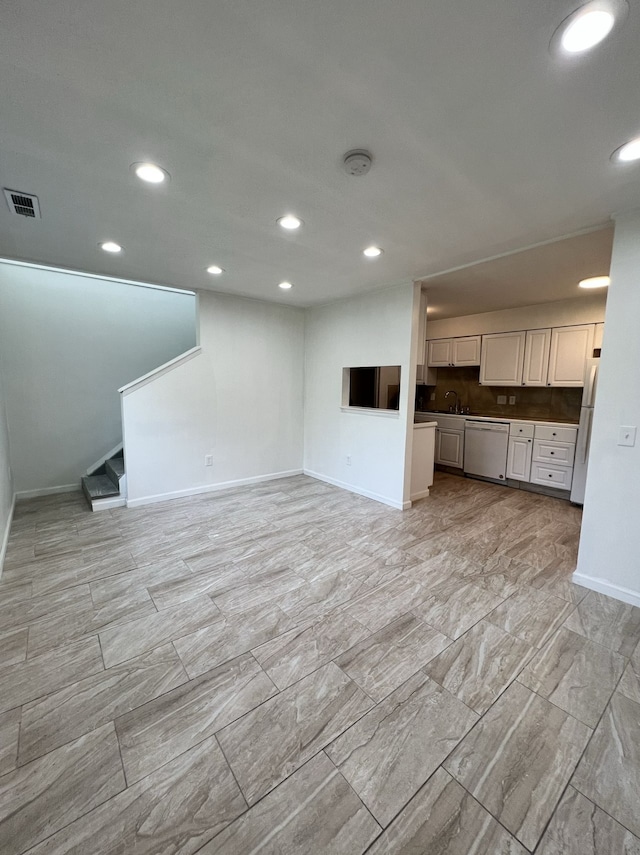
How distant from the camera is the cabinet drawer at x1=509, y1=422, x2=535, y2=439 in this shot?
14.5ft

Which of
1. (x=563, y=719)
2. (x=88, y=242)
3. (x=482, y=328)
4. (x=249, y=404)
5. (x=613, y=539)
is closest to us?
(x=563, y=719)

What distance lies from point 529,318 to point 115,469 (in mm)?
5820

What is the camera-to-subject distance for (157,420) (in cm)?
388

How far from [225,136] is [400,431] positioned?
9.83ft

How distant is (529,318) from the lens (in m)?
4.55

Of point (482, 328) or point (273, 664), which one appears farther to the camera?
point (482, 328)

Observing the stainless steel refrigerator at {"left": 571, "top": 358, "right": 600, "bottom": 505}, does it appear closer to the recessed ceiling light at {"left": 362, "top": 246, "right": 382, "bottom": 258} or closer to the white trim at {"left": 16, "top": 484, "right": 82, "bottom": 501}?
the recessed ceiling light at {"left": 362, "top": 246, "right": 382, "bottom": 258}

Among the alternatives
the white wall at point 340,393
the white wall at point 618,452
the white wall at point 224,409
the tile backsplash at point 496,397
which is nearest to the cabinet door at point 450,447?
the tile backsplash at point 496,397

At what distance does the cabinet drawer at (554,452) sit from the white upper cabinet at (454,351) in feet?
5.04

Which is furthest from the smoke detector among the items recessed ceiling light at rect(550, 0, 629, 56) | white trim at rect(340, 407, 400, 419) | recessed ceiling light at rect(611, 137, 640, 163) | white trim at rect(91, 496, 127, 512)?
white trim at rect(91, 496, 127, 512)

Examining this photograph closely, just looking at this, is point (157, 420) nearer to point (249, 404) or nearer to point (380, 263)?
point (249, 404)

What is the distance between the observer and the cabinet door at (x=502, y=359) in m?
4.67

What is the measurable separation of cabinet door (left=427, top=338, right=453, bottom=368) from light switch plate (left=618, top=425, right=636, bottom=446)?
3.40 metres

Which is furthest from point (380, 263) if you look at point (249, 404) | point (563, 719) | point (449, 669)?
point (563, 719)
